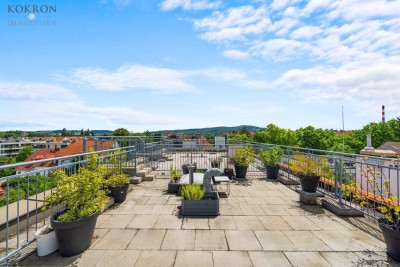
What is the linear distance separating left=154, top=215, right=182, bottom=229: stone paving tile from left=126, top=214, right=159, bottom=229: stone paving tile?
10 cm

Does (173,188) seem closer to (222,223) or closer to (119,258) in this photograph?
(222,223)

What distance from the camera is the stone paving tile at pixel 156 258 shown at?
9.59 feet

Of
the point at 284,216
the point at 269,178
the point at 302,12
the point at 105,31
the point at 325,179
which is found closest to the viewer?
the point at 284,216

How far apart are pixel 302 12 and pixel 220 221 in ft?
20.7

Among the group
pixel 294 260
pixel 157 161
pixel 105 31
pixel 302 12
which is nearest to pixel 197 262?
pixel 294 260

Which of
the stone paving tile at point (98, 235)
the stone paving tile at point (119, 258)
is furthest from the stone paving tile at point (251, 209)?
the stone paving tile at point (98, 235)

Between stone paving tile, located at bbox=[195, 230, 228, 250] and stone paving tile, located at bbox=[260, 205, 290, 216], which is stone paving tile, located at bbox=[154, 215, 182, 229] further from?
stone paving tile, located at bbox=[260, 205, 290, 216]

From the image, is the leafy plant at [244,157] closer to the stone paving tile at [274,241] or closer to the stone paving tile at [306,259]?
the stone paving tile at [274,241]

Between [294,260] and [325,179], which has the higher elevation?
[325,179]

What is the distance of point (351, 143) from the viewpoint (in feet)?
148

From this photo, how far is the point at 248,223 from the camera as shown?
4332 mm

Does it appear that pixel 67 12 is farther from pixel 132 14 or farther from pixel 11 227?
pixel 11 227

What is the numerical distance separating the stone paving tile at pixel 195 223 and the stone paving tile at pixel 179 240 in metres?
0.22

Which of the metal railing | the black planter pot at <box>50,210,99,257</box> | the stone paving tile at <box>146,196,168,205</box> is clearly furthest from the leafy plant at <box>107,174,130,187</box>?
the black planter pot at <box>50,210,99,257</box>
